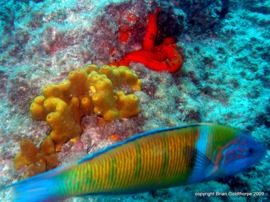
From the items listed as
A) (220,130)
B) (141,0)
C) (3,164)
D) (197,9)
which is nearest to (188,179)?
(220,130)

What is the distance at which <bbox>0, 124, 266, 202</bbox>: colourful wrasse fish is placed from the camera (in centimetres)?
125

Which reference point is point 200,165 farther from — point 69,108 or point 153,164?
point 69,108

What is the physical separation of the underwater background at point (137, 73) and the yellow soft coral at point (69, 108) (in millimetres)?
123

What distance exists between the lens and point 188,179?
158cm

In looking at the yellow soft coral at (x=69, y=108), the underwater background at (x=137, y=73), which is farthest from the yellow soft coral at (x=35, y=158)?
the underwater background at (x=137, y=73)

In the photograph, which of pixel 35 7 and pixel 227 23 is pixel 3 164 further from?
pixel 227 23

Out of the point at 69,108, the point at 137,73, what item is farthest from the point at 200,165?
the point at 137,73

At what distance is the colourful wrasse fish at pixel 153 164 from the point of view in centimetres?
125

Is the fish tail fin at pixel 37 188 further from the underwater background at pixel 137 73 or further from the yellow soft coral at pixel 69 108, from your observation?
the yellow soft coral at pixel 69 108

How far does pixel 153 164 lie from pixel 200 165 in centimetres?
29

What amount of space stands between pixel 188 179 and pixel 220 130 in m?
0.34

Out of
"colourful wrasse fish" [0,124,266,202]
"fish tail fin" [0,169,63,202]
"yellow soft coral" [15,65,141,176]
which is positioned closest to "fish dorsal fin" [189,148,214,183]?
"colourful wrasse fish" [0,124,266,202]

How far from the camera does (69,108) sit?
10.3 ft

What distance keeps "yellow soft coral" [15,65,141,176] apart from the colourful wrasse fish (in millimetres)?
1682
